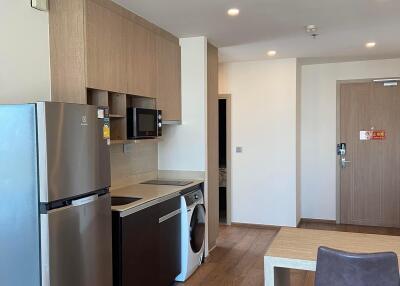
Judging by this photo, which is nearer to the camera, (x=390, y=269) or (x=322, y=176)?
(x=390, y=269)

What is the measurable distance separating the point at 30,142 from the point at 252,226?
440cm

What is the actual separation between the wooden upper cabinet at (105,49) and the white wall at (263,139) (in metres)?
2.87

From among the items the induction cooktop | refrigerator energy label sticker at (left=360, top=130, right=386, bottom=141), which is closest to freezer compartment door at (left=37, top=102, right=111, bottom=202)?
the induction cooktop

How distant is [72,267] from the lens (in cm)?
205

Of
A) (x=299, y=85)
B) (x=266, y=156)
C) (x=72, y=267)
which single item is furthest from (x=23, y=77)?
(x=299, y=85)

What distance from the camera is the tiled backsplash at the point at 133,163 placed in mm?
3660

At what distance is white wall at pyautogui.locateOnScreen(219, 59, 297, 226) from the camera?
5.51m

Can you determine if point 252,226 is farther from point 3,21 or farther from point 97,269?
point 3,21

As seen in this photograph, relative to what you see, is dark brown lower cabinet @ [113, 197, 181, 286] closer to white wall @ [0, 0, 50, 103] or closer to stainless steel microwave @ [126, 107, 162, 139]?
stainless steel microwave @ [126, 107, 162, 139]

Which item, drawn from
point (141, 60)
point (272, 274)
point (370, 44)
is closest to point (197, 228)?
point (141, 60)

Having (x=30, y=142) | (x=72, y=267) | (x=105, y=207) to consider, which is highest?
(x=30, y=142)

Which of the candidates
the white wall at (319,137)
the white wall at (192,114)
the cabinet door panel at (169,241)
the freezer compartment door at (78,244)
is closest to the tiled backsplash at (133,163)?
the white wall at (192,114)

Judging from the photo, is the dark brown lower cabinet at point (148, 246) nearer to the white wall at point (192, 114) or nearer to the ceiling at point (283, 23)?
the white wall at point (192, 114)

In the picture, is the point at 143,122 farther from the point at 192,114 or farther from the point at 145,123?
the point at 192,114
